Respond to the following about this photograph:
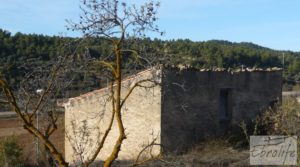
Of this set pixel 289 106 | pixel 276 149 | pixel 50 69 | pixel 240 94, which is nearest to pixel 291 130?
pixel 289 106

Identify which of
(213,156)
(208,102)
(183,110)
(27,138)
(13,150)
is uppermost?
(208,102)

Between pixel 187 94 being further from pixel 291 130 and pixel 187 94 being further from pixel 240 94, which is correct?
pixel 291 130

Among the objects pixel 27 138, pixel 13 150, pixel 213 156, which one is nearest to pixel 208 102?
pixel 213 156

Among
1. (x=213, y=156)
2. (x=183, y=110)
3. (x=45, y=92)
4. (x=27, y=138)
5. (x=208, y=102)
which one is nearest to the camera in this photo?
(x=45, y=92)

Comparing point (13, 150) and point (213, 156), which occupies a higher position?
point (13, 150)

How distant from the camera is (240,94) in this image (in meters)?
18.8

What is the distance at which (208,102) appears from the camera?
17203 mm

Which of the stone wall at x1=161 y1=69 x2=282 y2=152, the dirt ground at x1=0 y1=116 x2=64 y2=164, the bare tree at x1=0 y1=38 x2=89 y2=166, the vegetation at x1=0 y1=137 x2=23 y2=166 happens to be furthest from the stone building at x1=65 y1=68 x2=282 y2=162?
the bare tree at x1=0 y1=38 x2=89 y2=166

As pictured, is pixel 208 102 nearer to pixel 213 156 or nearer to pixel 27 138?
pixel 213 156

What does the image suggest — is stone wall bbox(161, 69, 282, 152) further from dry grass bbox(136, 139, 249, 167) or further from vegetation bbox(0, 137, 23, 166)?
vegetation bbox(0, 137, 23, 166)

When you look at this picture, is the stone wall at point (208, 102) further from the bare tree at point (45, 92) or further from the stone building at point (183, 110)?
the bare tree at point (45, 92)

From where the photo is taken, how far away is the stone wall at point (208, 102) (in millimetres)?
15844

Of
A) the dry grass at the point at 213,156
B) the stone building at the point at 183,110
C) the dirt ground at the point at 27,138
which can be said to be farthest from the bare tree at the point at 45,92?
A: the stone building at the point at 183,110

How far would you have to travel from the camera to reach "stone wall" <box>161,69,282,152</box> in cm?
1584
